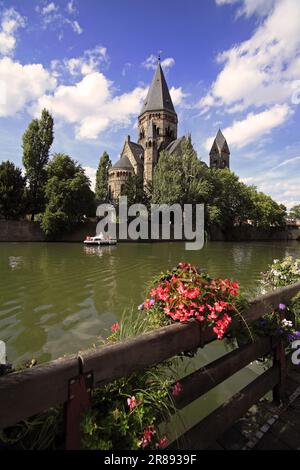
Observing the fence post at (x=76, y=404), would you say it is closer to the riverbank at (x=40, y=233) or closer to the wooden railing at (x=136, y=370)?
the wooden railing at (x=136, y=370)

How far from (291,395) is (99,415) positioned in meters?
2.29

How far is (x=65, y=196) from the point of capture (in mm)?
38656

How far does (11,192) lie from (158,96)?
1480 inches

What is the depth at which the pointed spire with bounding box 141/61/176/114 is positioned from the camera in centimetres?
6028

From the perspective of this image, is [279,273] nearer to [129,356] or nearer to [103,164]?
[129,356]

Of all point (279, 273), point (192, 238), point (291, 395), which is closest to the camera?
point (291, 395)

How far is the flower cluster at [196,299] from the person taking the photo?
7.34ft

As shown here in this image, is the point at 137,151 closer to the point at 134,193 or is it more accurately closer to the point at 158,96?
the point at 158,96

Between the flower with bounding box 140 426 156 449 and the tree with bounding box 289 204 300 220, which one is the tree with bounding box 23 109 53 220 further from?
the tree with bounding box 289 204 300 220

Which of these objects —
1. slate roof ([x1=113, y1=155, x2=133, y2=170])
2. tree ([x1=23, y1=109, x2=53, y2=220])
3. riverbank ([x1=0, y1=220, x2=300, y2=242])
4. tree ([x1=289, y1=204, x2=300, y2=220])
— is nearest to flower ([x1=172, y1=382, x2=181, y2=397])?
riverbank ([x1=0, y1=220, x2=300, y2=242])

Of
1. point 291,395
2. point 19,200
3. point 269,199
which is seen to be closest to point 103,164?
point 19,200

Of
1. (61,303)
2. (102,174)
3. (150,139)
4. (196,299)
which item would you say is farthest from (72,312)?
(102,174)

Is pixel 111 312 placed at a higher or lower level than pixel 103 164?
lower
